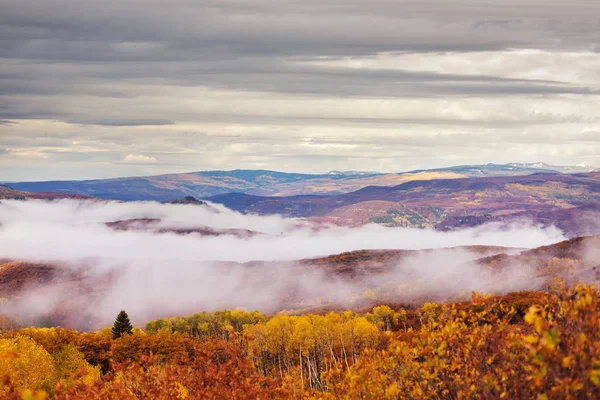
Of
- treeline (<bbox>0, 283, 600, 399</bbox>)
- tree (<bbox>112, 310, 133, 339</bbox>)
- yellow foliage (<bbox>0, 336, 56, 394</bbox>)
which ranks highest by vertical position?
treeline (<bbox>0, 283, 600, 399</bbox>)

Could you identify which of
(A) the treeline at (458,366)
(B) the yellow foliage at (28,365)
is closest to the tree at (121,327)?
(B) the yellow foliage at (28,365)

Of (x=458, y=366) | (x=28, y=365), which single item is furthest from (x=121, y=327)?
(x=458, y=366)

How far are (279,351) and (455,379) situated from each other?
157m

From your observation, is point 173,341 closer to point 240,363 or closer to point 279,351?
point 279,351

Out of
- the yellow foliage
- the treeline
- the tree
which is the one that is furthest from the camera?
the tree

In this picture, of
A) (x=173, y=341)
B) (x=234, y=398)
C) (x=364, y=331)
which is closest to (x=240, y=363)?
(x=234, y=398)

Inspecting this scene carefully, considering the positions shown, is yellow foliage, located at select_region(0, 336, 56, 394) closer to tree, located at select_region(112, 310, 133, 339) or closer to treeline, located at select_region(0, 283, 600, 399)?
tree, located at select_region(112, 310, 133, 339)

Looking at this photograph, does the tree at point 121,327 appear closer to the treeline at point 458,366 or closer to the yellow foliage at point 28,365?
the yellow foliage at point 28,365

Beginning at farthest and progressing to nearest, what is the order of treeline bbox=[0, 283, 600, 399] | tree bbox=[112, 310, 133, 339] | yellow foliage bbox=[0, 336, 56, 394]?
tree bbox=[112, 310, 133, 339] → yellow foliage bbox=[0, 336, 56, 394] → treeline bbox=[0, 283, 600, 399]

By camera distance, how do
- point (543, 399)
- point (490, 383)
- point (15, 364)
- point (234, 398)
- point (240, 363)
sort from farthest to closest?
1. point (15, 364)
2. point (240, 363)
3. point (234, 398)
4. point (490, 383)
5. point (543, 399)

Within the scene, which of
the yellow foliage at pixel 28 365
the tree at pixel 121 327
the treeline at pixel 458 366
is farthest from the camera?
the tree at pixel 121 327

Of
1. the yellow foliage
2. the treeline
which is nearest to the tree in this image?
the yellow foliage

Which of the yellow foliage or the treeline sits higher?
the treeline

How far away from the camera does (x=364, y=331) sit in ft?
580
